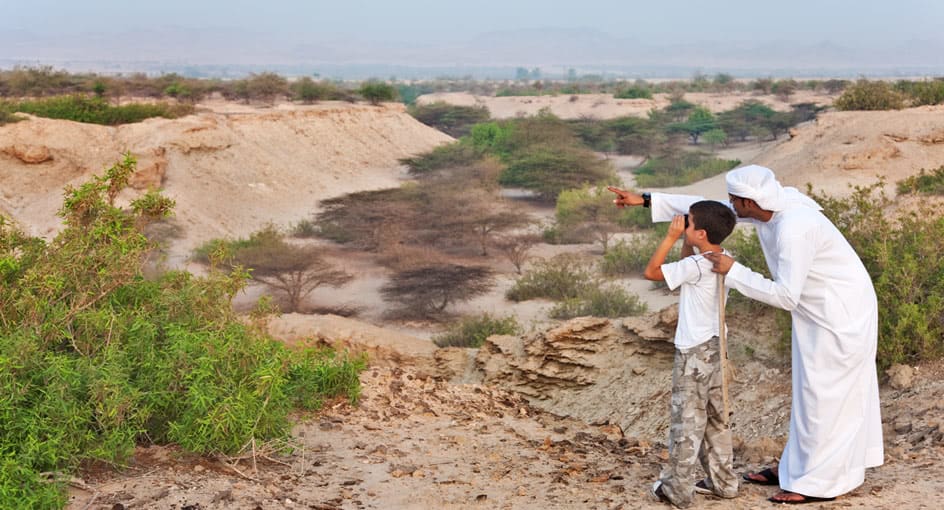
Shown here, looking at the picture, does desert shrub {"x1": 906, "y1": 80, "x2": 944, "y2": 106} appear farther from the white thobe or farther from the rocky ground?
the white thobe

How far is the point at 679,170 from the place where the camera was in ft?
92.8

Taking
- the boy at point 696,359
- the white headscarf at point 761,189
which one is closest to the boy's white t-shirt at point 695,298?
the boy at point 696,359

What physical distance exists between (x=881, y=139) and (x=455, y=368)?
526 inches

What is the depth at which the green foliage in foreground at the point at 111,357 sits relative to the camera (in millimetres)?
3467

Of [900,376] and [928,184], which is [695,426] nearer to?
[900,376]

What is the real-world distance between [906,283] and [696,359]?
98.9 inches

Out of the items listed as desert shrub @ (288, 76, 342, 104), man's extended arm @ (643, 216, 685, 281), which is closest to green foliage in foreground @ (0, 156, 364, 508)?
man's extended arm @ (643, 216, 685, 281)

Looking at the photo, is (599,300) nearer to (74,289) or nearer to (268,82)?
(74,289)

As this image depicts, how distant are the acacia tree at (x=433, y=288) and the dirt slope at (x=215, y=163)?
12.7 ft

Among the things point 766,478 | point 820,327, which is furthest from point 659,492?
point 820,327

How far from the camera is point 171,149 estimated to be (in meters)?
20.6

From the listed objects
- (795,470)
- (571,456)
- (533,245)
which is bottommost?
(533,245)

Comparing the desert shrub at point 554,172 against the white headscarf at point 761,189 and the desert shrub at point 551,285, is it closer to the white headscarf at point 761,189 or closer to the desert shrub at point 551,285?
the desert shrub at point 551,285

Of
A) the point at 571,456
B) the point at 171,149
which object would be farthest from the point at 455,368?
the point at 171,149
